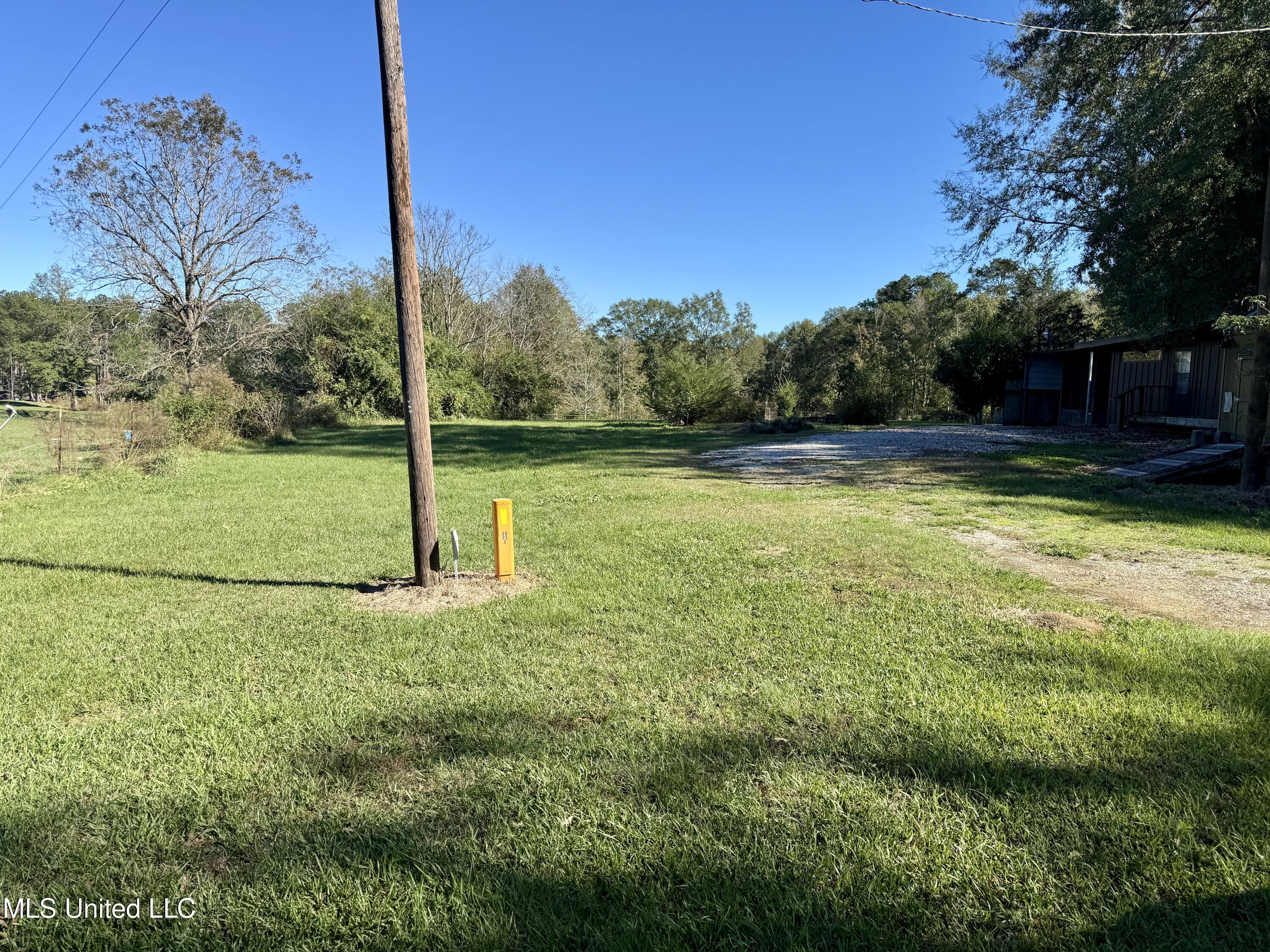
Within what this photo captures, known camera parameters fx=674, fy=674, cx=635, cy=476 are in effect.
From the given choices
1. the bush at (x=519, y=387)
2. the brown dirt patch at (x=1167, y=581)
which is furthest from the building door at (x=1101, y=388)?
the bush at (x=519, y=387)

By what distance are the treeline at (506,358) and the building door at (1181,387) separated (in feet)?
12.8

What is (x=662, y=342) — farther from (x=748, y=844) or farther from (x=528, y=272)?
(x=748, y=844)

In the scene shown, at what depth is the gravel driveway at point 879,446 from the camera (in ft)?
47.9

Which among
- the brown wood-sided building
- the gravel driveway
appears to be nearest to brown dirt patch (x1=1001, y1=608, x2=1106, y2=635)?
the gravel driveway

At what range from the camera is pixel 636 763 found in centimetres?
275

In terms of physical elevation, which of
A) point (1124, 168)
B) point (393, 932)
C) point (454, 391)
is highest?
point (1124, 168)

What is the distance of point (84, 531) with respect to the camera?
7.65 m

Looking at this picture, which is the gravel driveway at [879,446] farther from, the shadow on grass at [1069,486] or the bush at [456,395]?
the bush at [456,395]

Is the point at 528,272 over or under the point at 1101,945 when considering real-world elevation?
over

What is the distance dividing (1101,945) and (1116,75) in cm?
1811

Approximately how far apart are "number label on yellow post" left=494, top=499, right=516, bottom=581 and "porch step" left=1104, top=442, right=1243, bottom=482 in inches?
381

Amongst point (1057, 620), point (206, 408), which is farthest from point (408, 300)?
point (206, 408)

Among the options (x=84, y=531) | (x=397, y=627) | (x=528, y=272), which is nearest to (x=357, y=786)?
(x=397, y=627)

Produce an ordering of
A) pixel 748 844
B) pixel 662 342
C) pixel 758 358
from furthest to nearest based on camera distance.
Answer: pixel 662 342, pixel 758 358, pixel 748 844
